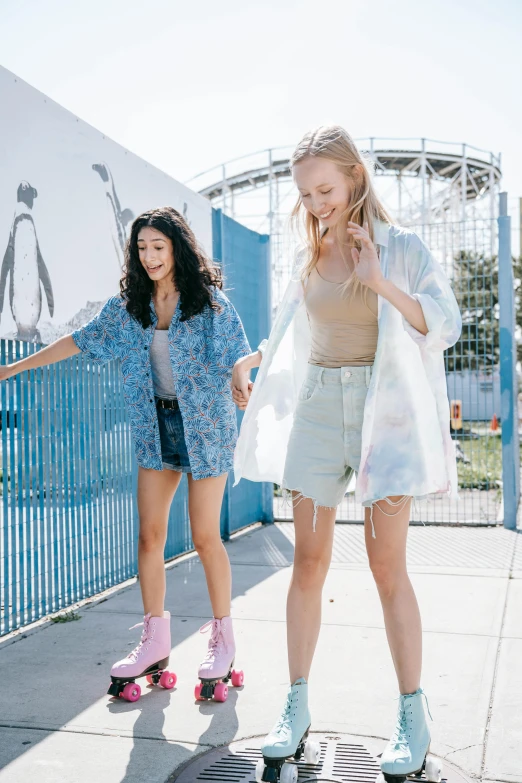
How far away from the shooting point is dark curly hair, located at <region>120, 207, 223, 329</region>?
3512 mm

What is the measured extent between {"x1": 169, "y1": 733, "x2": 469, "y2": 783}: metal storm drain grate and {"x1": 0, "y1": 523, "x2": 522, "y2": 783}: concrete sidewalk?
0.20ft

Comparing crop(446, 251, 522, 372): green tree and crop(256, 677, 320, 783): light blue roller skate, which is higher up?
crop(446, 251, 522, 372): green tree

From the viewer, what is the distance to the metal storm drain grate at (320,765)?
2605mm

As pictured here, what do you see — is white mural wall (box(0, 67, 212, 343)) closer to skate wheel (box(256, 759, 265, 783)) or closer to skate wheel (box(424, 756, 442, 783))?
skate wheel (box(256, 759, 265, 783))

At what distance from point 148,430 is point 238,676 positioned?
1.11m

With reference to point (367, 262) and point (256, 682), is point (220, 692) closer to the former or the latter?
point (256, 682)

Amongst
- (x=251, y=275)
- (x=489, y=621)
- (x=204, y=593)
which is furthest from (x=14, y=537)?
(x=251, y=275)

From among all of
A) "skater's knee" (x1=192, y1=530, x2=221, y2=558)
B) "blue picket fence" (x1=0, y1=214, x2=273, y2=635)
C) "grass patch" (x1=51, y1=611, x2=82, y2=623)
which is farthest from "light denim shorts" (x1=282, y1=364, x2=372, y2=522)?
"grass patch" (x1=51, y1=611, x2=82, y2=623)

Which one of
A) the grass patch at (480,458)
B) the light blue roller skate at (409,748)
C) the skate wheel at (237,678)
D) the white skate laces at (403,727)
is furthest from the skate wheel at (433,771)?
the grass patch at (480,458)

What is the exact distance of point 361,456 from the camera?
2.55m

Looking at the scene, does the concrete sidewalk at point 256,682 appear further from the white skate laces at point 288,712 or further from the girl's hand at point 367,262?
the girl's hand at point 367,262

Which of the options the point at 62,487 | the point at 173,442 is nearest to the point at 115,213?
the point at 62,487

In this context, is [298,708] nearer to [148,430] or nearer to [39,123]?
[148,430]

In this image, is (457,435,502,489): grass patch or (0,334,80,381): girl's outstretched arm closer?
A: (0,334,80,381): girl's outstretched arm
